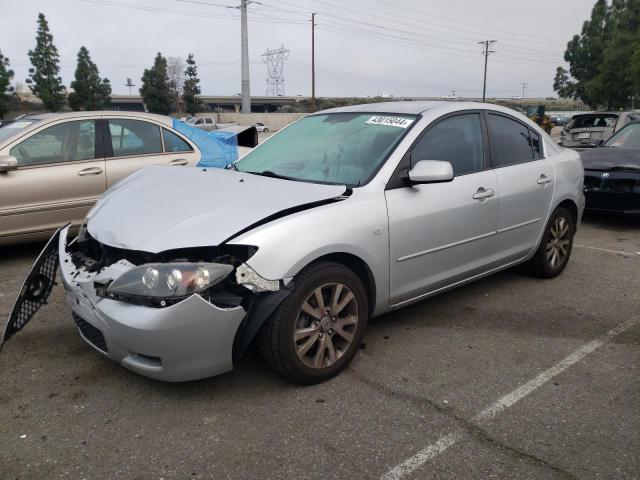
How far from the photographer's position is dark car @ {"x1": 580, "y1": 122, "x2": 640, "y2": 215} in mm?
6969

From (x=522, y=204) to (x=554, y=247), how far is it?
0.87 metres

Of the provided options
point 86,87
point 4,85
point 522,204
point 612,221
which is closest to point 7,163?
point 522,204

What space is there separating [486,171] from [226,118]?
198ft

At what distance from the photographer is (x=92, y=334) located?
301 cm

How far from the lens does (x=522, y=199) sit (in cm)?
436

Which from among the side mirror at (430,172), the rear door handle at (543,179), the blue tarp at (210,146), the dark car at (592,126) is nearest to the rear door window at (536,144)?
the rear door handle at (543,179)

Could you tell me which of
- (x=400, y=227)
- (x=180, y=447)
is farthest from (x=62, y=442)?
(x=400, y=227)

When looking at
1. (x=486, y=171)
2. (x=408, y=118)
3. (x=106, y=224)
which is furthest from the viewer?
(x=486, y=171)

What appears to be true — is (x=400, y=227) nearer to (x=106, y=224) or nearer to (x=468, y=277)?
(x=468, y=277)

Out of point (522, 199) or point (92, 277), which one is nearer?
point (92, 277)

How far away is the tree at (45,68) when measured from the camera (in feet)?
208

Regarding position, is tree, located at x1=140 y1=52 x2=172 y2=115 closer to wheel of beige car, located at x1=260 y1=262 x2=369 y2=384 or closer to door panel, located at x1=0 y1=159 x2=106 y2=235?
door panel, located at x1=0 y1=159 x2=106 y2=235

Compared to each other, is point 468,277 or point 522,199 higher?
point 522,199

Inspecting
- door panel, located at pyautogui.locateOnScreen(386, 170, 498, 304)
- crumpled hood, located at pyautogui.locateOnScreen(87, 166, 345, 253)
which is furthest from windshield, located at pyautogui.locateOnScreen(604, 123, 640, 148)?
crumpled hood, located at pyautogui.locateOnScreen(87, 166, 345, 253)
